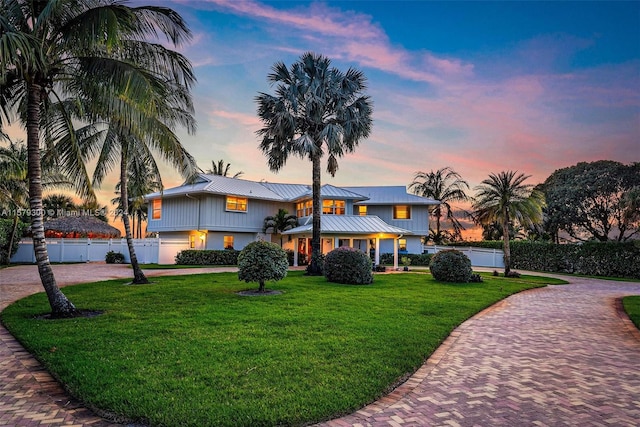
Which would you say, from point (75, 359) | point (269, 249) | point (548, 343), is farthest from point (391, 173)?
point (75, 359)

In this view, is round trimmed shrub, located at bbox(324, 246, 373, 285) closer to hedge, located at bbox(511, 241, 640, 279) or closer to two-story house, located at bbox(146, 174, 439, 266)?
two-story house, located at bbox(146, 174, 439, 266)

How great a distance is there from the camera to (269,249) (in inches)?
481

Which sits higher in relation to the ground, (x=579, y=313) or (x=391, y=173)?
(x=391, y=173)

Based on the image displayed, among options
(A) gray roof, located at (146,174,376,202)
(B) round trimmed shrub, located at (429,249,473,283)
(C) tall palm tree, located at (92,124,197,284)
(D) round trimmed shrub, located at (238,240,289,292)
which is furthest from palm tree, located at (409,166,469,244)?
(C) tall palm tree, located at (92,124,197,284)

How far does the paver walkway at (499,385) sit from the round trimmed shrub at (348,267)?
730cm

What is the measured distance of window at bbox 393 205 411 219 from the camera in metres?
32.6

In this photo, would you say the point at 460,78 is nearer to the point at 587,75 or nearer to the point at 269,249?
the point at 587,75

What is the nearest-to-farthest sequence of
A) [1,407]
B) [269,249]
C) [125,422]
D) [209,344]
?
[125,422] < [1,407] < [209,344] < [269,249]

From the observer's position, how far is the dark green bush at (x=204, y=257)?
26.1m

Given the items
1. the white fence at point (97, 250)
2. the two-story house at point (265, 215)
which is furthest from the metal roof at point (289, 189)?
the white fence at point (97, 250)

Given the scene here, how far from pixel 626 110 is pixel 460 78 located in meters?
7.50

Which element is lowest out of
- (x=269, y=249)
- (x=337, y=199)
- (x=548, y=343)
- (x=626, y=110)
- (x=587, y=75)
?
(x=548, y=343)

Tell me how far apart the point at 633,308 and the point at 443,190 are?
99.2 ft

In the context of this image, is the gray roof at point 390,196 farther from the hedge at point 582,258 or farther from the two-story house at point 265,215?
the hedge at point 582,258
